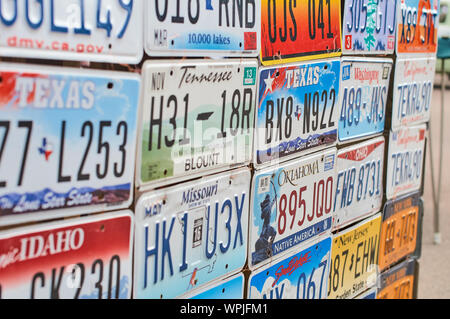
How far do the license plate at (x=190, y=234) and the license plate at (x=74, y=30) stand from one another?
0.45m

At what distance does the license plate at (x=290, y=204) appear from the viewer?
2.76m

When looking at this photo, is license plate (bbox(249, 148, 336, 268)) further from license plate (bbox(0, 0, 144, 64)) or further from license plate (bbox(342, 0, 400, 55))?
license plate (bbox(0, 0, 144, 64))

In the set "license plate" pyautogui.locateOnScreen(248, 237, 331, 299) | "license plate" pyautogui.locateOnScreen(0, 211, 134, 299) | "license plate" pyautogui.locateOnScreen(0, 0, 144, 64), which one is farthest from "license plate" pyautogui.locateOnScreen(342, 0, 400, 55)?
"license plate" pyautogui.locateOnScreen(0, 211, 134, 299)

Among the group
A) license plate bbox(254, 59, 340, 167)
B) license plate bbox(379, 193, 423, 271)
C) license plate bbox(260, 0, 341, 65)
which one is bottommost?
license plate bbox(379, 193, 423, 271)

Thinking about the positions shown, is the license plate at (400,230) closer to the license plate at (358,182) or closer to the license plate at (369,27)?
the license plate at (358,182)

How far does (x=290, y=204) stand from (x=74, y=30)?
1376 millimetres

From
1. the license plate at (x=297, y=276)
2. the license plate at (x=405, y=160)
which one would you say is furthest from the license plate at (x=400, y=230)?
the license plate at (x=297, y=276)

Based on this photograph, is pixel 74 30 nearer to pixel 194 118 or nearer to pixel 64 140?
pixel 64 140

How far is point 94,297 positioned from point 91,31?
720mm

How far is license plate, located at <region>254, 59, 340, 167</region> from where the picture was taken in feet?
8.91

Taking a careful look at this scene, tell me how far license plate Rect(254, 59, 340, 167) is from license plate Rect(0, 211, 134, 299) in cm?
76
